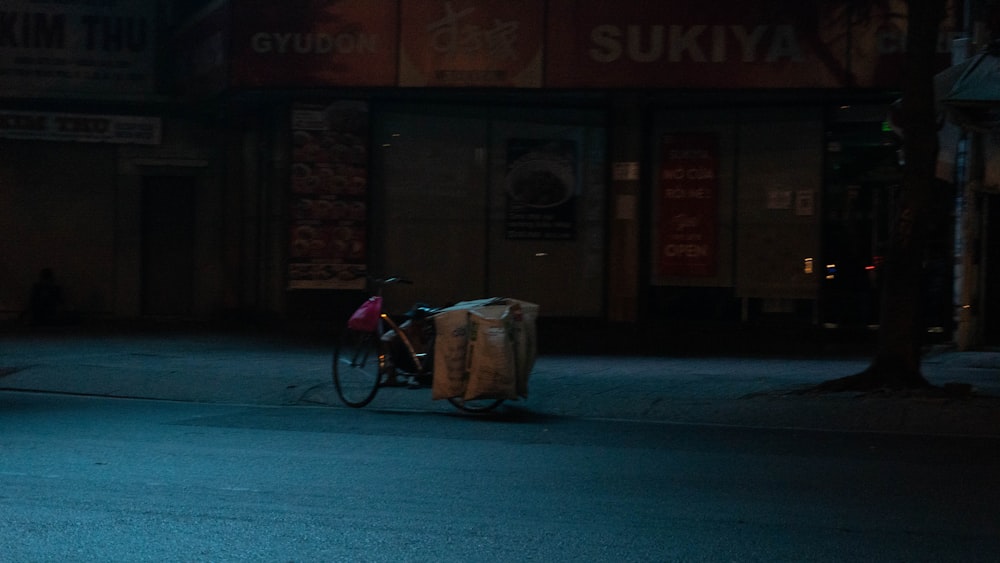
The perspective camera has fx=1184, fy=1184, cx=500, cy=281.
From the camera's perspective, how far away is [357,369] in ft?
39.1

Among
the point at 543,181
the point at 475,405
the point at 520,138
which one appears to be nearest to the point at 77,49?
the point at 520,138

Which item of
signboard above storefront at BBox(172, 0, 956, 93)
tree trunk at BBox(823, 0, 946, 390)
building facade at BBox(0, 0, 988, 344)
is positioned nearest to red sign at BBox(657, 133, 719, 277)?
building facade at BBox(0, 0, 988, 344)

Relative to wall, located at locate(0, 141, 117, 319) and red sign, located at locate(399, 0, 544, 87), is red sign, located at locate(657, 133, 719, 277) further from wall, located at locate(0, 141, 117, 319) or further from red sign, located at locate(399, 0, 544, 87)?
wall, located at locate(0, 141, 117, 319)

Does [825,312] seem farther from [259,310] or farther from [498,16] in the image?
[259,310]

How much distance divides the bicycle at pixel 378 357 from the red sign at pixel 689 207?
276 inches

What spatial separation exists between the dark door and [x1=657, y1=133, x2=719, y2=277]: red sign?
333 inches

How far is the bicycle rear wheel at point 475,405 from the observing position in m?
11.2

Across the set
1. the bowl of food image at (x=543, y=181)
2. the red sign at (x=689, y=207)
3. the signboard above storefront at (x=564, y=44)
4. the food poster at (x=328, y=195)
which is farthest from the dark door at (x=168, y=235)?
the red sign at (x=689, y=207)

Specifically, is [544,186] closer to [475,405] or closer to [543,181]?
[543,181]

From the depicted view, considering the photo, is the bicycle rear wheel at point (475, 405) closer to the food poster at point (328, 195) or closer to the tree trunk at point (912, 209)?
the tree trunk at point (912, 209)

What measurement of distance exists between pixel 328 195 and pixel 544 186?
3.31 meters

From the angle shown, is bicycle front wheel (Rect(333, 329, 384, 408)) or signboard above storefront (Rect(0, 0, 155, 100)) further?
signboard above storefront (Rect(0, 0, 155, 100))

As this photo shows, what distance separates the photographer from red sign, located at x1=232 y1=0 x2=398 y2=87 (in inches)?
668

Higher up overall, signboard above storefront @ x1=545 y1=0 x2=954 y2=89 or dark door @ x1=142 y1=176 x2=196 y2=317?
signboard above storefront @ x1=545 y1=0 x2=954 y2=89
